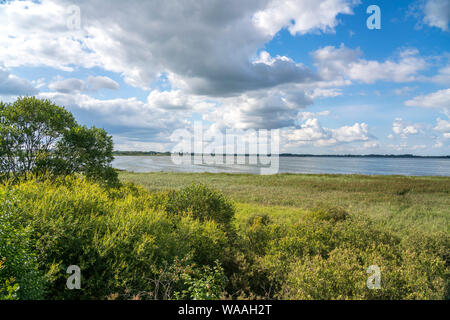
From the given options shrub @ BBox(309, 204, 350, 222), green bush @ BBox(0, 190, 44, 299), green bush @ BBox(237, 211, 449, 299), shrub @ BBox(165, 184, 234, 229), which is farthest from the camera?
shrub @ BBox(309, 204, 350, 222)

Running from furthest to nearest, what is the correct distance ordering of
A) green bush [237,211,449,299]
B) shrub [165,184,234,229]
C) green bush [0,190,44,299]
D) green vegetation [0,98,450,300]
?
shrub [165,184,234,229]
green bush [237,211,449,299]
green vegetation [0,98,450,300]
green bush [0,190,44,299]

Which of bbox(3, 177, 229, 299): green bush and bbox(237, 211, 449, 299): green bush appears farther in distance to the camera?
bbox(237, 211, 449, 299): green bush

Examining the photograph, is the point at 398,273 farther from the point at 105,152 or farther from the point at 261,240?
the point at 105,152

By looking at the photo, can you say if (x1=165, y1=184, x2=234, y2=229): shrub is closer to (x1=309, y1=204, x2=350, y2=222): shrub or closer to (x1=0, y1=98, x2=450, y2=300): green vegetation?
(x1=0, y1=98, x2=450, y2=300): green vegetation

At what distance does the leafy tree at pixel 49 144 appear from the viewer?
14.0 m

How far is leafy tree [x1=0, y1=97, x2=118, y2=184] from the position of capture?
14.0m

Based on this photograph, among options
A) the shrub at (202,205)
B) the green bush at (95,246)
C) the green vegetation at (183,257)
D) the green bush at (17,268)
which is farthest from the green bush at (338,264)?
the green bush at (17,268)

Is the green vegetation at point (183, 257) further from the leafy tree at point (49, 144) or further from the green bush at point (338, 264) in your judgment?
the leafy tree at point (49, 144)

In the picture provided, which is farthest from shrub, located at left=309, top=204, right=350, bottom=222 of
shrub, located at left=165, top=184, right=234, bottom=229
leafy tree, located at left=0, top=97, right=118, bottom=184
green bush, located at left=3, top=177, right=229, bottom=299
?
leafy tree, located at left=0, top=97, right=118, bottom=184

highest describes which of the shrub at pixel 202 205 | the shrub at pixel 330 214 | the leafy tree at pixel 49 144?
the leafy tree at pixel 49 144

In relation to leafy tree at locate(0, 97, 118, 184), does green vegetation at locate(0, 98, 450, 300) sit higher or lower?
lower

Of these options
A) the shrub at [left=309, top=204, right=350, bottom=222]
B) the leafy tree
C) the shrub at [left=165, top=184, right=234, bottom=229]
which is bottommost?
the shrub at [left=309, top=204, right=350, bottom=222]

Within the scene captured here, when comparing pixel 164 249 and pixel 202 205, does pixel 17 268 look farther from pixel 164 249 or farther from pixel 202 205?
pixel 202 205

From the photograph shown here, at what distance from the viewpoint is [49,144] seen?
15.6m
